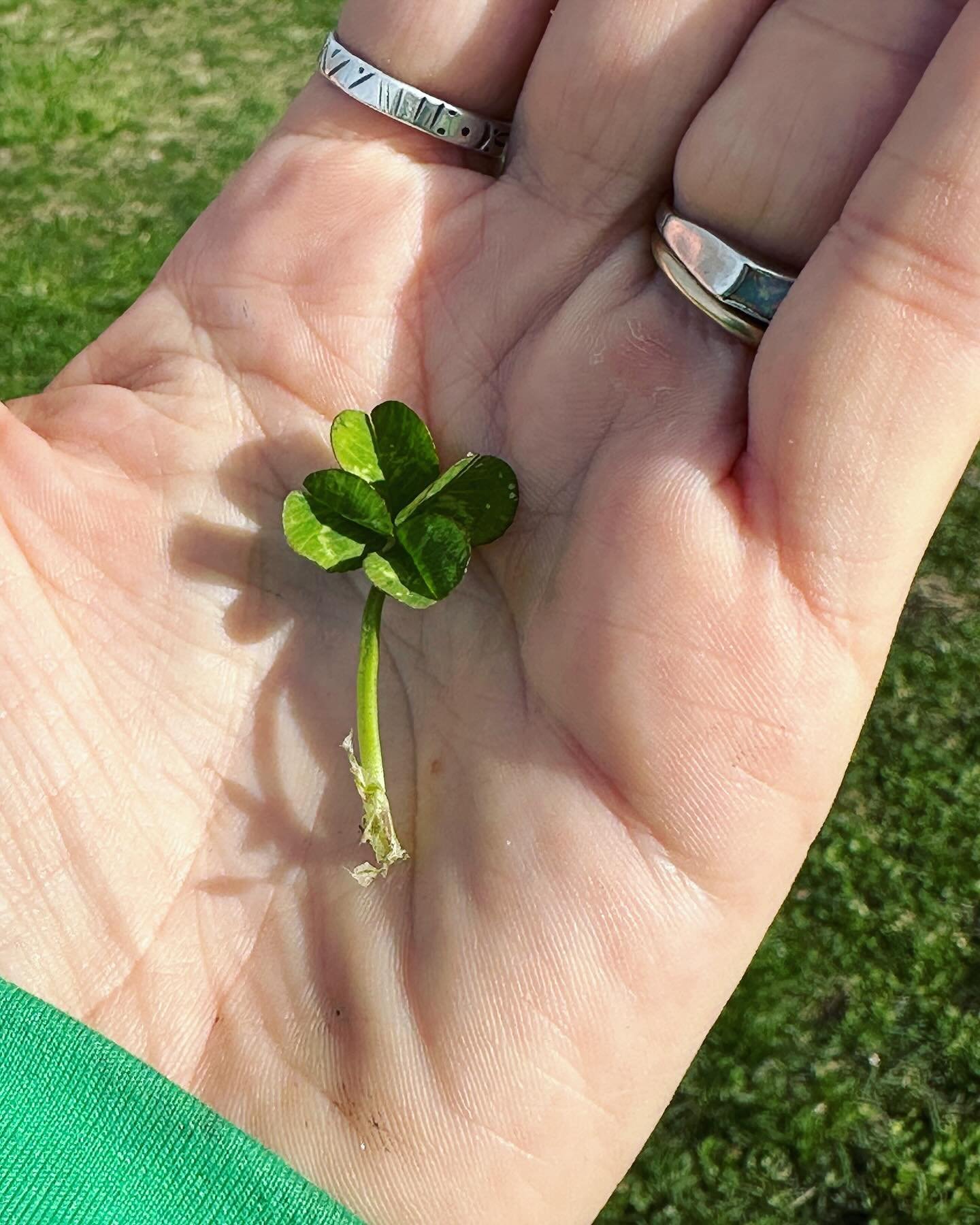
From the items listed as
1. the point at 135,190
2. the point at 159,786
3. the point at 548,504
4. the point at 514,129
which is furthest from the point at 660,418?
the point at 135,190

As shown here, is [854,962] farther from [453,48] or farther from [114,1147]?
[453,48]

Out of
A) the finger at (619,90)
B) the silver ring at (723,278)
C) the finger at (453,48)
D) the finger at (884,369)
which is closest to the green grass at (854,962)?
the finger at (884,369)

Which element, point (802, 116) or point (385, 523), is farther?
point (385, 523)

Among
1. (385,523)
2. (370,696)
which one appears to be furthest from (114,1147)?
(385,523)

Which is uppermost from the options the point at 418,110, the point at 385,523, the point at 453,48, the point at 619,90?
the point at 619,90

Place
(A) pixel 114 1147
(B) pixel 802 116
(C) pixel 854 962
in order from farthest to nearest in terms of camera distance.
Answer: (C) pixel 854 962, (B) pixel 802 116, (A) pixel 114 1147

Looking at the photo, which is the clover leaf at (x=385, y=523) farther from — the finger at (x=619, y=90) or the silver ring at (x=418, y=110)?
the silver ring at (x=418, y=110)
